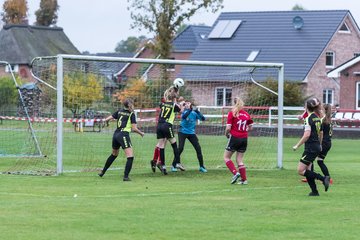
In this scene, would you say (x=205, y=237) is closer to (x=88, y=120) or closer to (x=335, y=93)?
(x=88, y=120)

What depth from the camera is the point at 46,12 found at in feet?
341

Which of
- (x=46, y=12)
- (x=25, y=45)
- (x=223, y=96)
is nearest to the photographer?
(x=223, y=96)

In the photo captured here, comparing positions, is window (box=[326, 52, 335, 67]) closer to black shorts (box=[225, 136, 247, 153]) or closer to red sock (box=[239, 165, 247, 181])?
black shorts (box=[225, 136, 247, 153])

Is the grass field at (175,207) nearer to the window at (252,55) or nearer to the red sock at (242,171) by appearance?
the red sock at (242,171)

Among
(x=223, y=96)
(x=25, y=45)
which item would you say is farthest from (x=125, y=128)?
(x=25, y=45)

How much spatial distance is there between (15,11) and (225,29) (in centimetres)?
3608

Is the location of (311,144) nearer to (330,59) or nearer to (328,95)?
(328,95)

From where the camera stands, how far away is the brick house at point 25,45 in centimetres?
8425

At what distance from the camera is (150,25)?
61.7 metres

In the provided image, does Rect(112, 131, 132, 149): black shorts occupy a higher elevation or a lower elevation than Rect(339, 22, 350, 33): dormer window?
lower

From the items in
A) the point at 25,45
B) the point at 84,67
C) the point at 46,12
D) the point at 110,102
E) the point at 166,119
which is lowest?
the point at 166,119

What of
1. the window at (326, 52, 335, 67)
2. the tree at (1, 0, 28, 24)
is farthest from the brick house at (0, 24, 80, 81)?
the window at (326, 52, 335, 67)

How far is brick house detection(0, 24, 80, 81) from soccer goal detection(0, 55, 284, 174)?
54171mm

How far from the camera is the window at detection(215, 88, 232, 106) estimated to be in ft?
91.1
